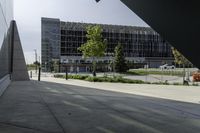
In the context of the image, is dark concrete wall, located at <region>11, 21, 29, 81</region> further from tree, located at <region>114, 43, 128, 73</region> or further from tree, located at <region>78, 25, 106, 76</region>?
tree, located at <region>114, 43, 128, 73</region>

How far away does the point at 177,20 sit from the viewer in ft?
29.6

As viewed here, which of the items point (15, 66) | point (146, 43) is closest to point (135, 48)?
point (146, 43)

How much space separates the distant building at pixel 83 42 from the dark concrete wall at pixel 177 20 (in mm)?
88879

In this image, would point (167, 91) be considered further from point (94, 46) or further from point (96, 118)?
point (94, 46)

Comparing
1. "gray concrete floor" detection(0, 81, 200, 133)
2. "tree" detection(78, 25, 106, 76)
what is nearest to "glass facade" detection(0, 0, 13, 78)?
"gray concrete floor" detection(0, 81, 200, 133)

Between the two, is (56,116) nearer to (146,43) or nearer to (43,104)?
(43,104)

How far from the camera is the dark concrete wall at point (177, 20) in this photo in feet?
27.7

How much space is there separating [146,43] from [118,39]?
964cm

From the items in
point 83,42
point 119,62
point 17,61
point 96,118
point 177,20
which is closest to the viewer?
point 177,20

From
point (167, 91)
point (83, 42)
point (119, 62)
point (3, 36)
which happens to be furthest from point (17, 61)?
point (83, 42)

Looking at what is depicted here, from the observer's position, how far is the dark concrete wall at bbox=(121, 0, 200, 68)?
845 centimetres

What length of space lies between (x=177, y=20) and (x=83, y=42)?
101 m

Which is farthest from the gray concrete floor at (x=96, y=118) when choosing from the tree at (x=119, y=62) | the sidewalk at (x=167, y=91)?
the tree at (x=119, y=62)

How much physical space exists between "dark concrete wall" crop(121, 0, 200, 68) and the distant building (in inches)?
3499
